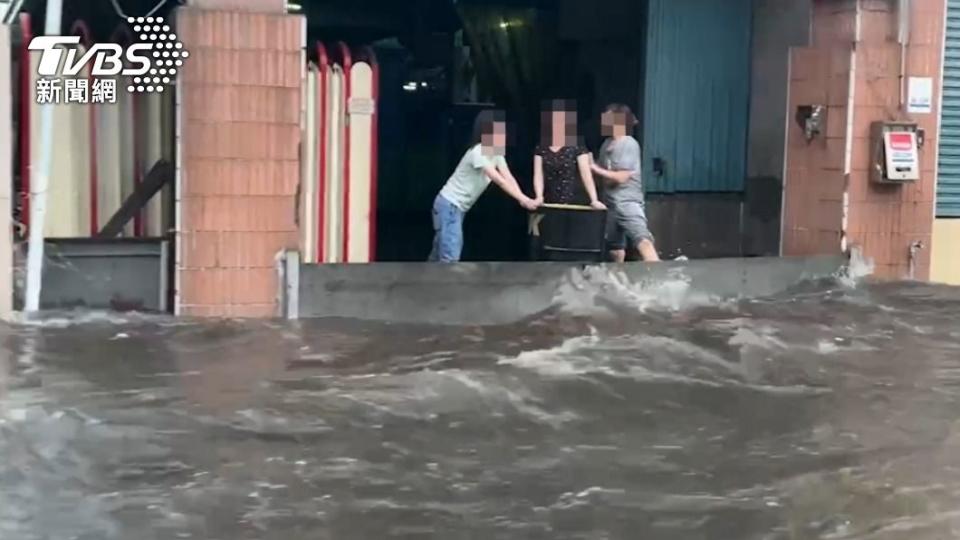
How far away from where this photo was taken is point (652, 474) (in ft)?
19.2

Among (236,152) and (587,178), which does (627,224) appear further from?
(236,152)

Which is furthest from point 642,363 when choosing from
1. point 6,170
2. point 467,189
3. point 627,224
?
point 6,170

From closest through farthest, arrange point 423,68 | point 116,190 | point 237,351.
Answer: point 237,351, point 116,190, point 423,68

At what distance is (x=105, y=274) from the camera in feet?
30.5

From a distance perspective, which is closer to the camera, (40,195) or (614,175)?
(40,195)

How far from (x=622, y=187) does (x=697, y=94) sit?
2105 mm

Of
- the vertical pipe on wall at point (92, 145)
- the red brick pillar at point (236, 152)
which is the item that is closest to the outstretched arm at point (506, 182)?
the red brick pillar at point (236, 152)

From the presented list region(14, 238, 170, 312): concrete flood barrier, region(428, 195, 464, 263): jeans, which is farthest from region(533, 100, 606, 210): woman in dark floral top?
region(14, 238, 170, 312): concrete flood barrier

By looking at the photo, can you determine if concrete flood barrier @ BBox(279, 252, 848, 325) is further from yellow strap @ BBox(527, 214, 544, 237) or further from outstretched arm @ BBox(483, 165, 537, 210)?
yellow strap @ BBox(527, 214, 544, 237)

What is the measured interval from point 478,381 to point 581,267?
2.59 m

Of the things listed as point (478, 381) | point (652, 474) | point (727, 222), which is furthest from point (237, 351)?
point (727, 222)

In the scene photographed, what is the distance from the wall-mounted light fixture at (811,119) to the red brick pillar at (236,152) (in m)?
4.59

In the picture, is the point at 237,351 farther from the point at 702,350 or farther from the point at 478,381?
the point at 702,350

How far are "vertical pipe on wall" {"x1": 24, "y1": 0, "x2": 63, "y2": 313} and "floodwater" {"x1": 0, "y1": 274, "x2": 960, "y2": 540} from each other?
29 centimetres
